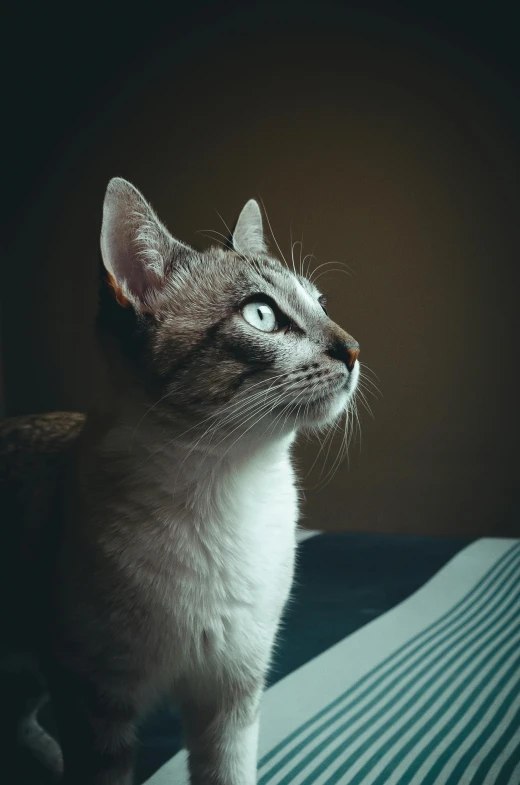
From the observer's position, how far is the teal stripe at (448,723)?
1098 millimetres

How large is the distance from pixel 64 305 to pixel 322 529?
149 centimetres

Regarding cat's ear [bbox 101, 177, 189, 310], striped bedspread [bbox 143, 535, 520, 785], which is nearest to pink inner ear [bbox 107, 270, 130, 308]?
cat's ear [bbox 101, 177, 189, 310]

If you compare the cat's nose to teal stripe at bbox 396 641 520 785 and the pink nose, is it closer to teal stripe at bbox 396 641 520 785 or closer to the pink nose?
the pink nose

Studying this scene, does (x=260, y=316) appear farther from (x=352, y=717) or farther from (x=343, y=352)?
(x=352, y=717)

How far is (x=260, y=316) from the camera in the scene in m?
0.91

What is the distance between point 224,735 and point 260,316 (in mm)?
617

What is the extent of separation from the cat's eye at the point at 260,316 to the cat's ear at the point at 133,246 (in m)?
0.15

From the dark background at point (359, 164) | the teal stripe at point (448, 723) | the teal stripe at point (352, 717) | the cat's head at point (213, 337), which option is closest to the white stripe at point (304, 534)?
the dark background at point (359, 164)

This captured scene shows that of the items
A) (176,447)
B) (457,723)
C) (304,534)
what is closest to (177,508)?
(176,447)

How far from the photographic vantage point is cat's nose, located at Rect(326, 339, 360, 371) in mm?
889

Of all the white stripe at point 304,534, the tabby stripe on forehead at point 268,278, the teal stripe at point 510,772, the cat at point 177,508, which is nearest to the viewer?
the cat at point 177,508

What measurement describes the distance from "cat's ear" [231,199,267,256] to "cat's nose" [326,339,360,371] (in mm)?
316

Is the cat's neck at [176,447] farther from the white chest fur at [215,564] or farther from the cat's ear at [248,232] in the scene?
the cat's ear at [248,232]

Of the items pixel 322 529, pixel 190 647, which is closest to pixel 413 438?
pixel 322 529
